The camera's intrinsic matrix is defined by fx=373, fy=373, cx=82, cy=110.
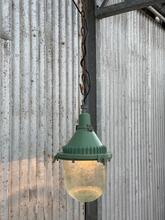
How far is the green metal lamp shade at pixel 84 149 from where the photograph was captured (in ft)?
6.82

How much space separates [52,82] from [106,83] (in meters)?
1.20

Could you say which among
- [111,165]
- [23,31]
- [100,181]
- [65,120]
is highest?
[23,31]

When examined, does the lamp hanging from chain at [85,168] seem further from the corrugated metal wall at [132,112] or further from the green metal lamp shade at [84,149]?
the corrugated metal wall at [132,112]

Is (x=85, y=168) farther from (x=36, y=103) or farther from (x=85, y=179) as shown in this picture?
(x=36, y=103)

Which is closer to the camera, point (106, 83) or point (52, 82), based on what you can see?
point (52, 82)

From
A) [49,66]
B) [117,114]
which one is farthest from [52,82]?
[117,114]

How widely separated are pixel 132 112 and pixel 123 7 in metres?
1.81

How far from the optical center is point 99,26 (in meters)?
4.76

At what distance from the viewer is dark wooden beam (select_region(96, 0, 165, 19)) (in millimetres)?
4211

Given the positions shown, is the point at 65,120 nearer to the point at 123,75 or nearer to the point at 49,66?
the point at 49,66

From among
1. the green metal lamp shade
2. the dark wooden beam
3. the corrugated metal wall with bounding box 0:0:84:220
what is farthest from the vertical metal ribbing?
the dark wooden beam

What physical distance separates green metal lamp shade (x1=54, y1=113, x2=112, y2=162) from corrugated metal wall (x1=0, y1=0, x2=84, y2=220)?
1.33m

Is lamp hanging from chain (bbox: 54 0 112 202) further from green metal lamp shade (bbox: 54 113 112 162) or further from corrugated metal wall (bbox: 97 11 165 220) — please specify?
corrugated metal wall (bbox: 97 11 165 220)

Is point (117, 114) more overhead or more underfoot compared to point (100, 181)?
more overhead
